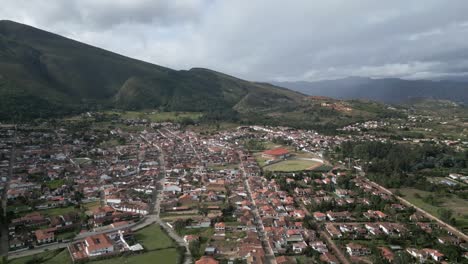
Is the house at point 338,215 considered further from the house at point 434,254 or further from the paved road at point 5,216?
the paved road at point 5,216

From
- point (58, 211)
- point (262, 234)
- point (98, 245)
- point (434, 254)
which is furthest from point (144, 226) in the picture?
point (434, 254)

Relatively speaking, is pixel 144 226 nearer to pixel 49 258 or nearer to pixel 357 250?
pixel 49 258

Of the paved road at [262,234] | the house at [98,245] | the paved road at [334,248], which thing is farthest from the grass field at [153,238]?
the paved road at [334,248]

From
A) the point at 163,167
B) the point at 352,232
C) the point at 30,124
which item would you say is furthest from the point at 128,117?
the point at 352,232

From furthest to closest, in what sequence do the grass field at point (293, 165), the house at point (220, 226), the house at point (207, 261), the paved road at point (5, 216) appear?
the grass field at point (293, 165), the house at point (220, 226), the paved road at point (5, 216), the house at point (207, 261)

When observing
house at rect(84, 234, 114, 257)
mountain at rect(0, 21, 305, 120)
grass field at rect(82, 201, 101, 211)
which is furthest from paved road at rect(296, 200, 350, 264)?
mountain at rect(0, 21, 305, 120)

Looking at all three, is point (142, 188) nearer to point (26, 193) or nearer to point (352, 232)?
point (26, 193)

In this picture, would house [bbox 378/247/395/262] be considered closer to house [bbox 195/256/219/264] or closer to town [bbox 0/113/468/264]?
town [bbox 0/113/468/264]
